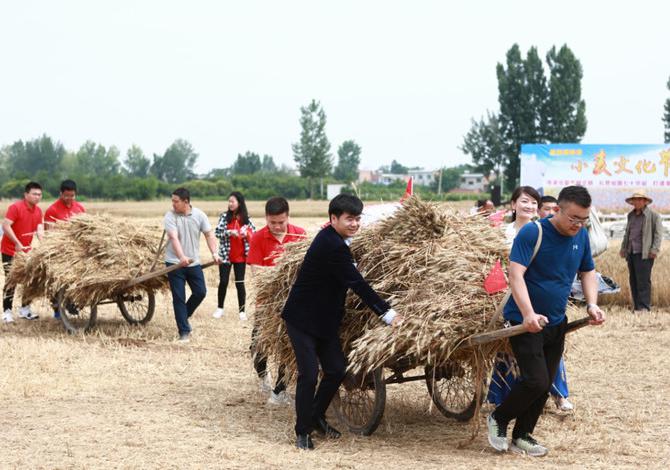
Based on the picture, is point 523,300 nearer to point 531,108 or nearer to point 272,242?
point 272,242

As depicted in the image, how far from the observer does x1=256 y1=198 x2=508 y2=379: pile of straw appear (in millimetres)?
6113

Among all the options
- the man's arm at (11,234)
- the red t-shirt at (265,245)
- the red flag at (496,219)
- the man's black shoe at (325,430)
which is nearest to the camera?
the man's black shoe at (325,430)

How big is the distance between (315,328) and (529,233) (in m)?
1.64

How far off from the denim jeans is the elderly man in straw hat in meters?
6.46

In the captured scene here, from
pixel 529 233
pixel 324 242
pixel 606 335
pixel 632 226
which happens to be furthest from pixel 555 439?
pixel 632 226

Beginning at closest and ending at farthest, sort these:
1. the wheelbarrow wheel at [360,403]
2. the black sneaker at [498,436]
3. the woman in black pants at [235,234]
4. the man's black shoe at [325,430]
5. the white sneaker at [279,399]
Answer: the black sneaker at [498,436] → the wheelbarrow wheel at [360,403] → the man's black shoe at [325,430] → the white sneaker at [279,399] → the woman in black pants at [235,234]

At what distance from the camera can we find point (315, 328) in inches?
257

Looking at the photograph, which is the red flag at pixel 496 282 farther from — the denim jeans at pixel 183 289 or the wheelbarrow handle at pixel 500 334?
the denim jeans at pixel 183 289

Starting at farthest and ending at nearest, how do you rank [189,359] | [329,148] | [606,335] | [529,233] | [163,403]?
1. [329,148]
2. [606,335]
3. [189,359]
4. [163,403]
5. [529,233]

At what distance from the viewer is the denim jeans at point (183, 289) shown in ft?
36.2

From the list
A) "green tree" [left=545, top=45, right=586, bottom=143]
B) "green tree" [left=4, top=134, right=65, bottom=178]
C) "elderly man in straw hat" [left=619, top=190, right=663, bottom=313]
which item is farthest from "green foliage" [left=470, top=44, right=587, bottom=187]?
"green tree" [left=4, top=134, right=65, bottom=178]

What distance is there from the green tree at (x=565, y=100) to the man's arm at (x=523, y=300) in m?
64.7

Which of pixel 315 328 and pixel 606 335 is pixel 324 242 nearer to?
pixel 315 328

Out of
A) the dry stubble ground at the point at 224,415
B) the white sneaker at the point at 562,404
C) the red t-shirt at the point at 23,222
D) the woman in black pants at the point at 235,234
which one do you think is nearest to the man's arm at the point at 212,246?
the dry stubble ground at the point at 224,415
